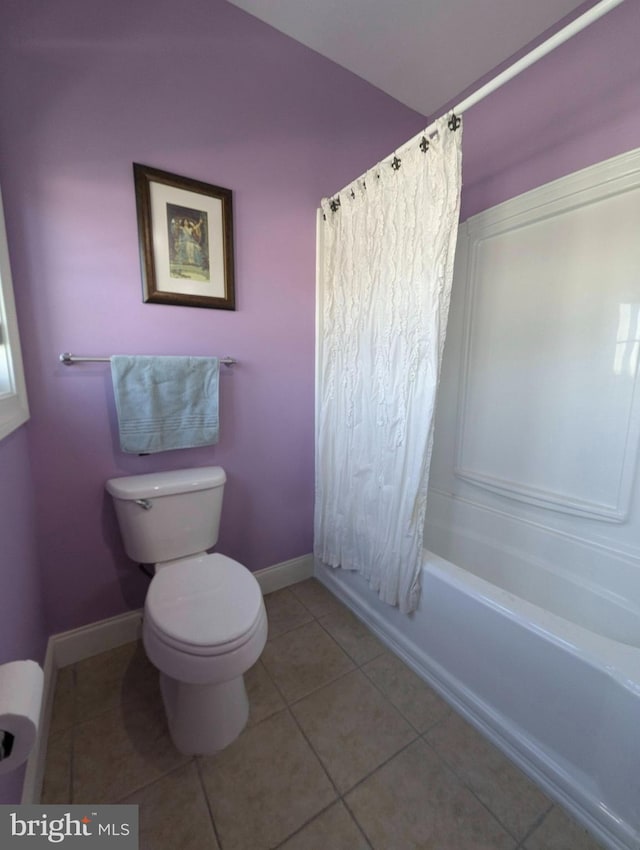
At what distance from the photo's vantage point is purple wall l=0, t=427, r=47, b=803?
786mm

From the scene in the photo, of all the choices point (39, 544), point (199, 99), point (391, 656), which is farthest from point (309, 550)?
point (199, 99)

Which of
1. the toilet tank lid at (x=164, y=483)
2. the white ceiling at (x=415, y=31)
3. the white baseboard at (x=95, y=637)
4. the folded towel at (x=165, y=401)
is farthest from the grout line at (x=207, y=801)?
the white ceiling at (x=415, y=31)

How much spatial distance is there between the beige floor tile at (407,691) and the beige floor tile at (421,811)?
0.13 metres

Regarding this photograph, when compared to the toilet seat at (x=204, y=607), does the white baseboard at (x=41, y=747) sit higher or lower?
lower

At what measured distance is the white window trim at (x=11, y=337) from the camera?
0.99 m

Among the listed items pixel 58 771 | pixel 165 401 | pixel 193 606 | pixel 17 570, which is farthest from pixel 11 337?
pixel 58 771

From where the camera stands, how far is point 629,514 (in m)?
1.33

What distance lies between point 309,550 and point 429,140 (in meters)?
1.88

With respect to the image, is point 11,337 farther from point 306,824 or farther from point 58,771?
point 306,824

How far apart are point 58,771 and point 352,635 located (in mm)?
1060

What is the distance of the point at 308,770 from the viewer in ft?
3.29

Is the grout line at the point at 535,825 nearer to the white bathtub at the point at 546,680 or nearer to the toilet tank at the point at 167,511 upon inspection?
the white bathtub at the point at 546,680

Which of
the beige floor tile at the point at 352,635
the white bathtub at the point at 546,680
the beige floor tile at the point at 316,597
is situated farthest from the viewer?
the beige floor tile at the point at 316,597

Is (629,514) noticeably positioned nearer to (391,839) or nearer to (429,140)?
(391,839)
